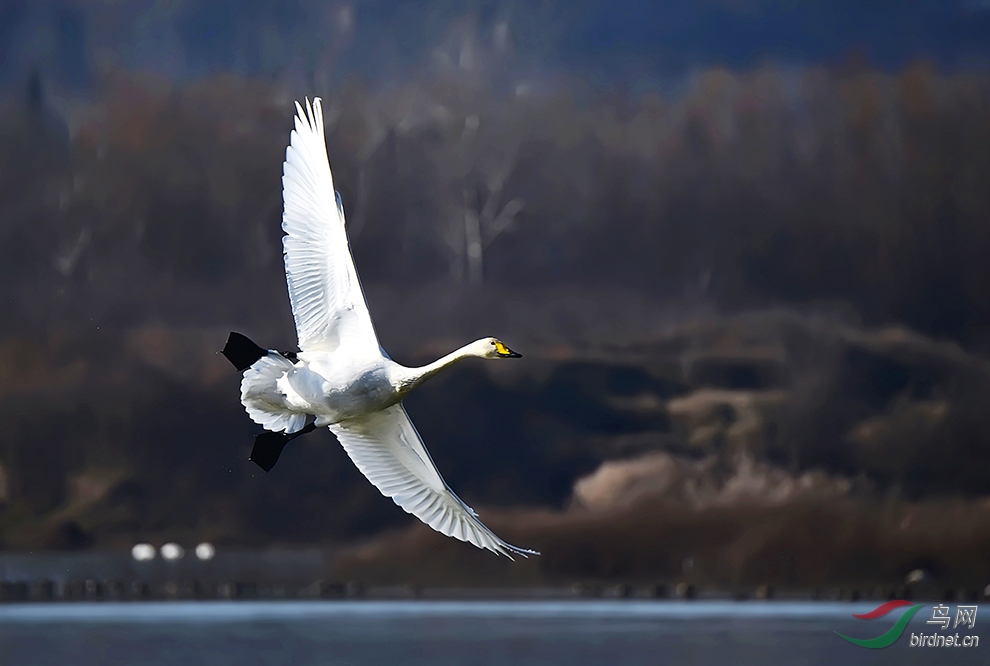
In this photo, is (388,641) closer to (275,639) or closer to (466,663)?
(275,639)

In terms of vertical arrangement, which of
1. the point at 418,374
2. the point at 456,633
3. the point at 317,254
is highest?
the point at 317,254

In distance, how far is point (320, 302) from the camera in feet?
28.7

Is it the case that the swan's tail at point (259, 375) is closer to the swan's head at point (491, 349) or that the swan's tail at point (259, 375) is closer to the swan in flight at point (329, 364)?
the swan in flight at point (329, 364)

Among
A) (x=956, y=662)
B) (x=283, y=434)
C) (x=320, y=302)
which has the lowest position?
(x=956, y=662)

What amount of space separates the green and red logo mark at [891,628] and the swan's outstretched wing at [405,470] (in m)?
9.27

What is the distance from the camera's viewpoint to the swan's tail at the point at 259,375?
8.38m

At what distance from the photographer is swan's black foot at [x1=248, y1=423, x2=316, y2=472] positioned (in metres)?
8.90

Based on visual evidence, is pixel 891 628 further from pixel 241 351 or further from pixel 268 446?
pixel 241 351

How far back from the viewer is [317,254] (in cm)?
870

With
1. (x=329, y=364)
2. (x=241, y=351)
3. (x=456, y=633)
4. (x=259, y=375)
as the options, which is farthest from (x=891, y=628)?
(x=241, y=351)

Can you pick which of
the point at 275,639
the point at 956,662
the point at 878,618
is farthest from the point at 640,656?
the point at 878,618

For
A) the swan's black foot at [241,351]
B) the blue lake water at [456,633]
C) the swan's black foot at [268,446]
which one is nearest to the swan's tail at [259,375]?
the swan's black foot at [241,351]

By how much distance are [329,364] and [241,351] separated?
0.55 metres

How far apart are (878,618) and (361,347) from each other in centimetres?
1357
